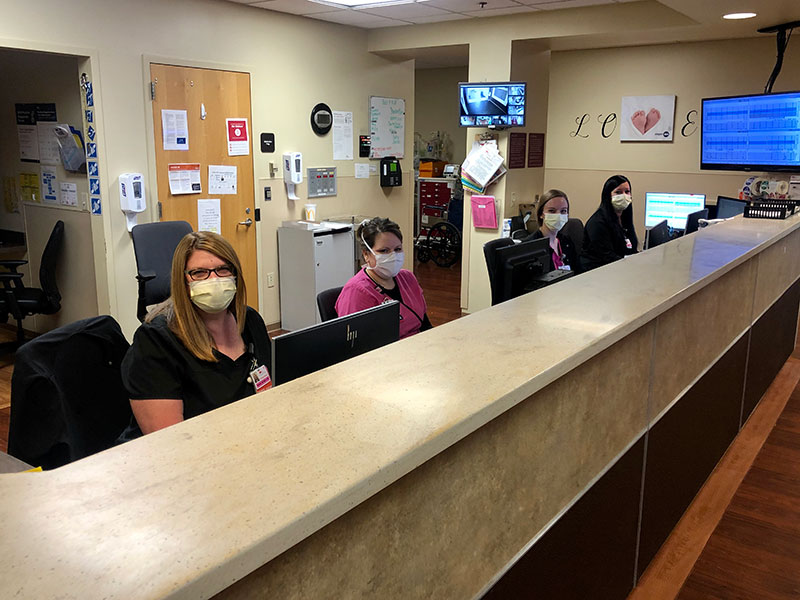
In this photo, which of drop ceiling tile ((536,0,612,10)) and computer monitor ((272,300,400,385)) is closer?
computer monitor ((272,300,400,385))

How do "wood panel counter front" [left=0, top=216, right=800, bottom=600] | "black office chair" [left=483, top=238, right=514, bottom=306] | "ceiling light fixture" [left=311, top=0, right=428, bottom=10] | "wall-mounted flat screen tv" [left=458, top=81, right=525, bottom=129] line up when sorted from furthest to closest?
"wall-mounted flat screen tv" [left=458, top=81, right=525, bottom=129]
"ceiling light fixture" [left=311, top=0, right=428, bottom=10]
"black office chair" [left=483, top=238, right=514, bottom=306]
"wood panel counter front" [left=0, top=216, right=800, bottom=600]

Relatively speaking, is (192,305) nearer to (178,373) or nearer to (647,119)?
(178,373)

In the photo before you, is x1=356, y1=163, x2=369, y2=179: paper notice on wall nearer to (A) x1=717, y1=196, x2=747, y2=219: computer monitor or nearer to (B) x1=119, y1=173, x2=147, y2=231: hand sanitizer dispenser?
(B) x1=119, y1=173, x2=147, y2=231: hand sanitizer dispenser

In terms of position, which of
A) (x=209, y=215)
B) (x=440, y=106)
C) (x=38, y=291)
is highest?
(x=440, y=106)

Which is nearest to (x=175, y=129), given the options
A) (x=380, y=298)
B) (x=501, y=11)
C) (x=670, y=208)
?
(x=501, y=11)

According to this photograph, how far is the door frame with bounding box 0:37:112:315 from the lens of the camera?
4305mm

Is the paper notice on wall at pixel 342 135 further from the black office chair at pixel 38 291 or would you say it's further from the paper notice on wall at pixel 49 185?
the black office chair at pixel 38 291

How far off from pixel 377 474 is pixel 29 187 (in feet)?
18.2

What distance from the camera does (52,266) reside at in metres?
4.98

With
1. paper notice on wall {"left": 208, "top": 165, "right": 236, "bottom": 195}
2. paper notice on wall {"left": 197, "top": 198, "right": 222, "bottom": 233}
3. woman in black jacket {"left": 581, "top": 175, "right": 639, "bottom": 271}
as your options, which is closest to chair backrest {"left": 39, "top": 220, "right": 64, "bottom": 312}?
paper notice on wall {"left": 197, "top": 198, "right": 222, "bottom": 233}

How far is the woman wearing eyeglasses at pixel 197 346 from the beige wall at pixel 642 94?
6.18 metres

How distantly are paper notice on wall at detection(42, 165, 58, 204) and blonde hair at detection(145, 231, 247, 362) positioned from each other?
3.59 metres

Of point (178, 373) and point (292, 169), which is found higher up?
point (292, 169)

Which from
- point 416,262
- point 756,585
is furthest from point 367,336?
point 416,262
